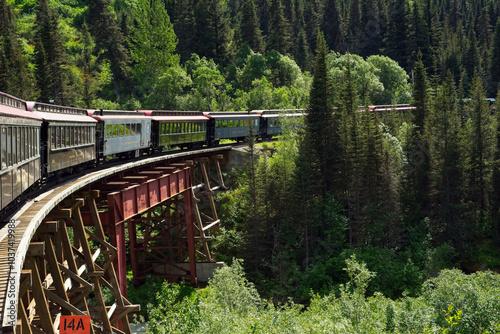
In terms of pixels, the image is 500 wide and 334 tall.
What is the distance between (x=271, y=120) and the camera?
55469mm

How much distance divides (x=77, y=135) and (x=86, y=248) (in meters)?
6.25

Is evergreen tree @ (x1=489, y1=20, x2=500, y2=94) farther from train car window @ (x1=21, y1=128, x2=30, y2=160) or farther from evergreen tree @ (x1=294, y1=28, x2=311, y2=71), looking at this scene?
train car window @ (x1=21, y1=128, x2=30, y2=160)

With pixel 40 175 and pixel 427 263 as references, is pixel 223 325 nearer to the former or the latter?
pixel 40 175

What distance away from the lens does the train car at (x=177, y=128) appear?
1421 inches

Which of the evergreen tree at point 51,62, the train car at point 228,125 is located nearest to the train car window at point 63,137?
the train car at point 228,125

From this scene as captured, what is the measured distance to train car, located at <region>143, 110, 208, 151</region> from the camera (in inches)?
1421

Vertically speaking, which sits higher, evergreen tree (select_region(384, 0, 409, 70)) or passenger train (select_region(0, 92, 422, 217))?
evergreen tree (select_region(384, 0, 409, 70))

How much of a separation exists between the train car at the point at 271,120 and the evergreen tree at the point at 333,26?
64.5m

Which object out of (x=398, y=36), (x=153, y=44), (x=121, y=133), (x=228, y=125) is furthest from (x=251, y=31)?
(x=121, y=133)

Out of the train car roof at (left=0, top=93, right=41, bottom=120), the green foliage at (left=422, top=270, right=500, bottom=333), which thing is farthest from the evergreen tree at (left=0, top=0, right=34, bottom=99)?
the green foliage at (left=422, top=270, right=500, bottom=333)

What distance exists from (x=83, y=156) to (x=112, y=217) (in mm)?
4144

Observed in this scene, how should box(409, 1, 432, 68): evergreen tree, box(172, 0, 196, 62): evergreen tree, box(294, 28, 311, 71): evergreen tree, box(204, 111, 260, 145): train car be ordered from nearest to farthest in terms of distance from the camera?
1. box(204, 111, 260, 145): train car
2. box(172, 0, 196, 62): evergreen tree
3. box(294, 28, 311, 71): evergreen tree
4. box(409, 1, 432, 68): evergreen tree

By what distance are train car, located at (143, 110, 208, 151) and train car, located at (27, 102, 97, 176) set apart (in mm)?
9891

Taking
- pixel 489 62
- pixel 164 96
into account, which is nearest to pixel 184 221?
pixel 164 96
